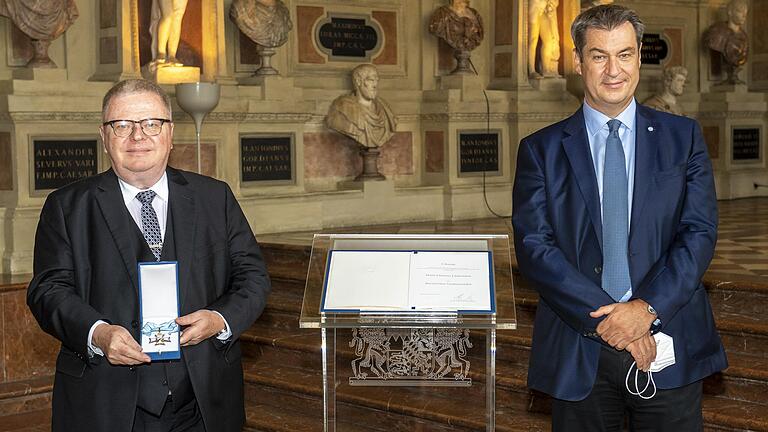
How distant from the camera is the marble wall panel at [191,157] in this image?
898cm

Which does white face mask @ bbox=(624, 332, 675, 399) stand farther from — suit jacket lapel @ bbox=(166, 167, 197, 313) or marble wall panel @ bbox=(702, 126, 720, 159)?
marble wall panel @ bbox=(702, 126, 720, 159)

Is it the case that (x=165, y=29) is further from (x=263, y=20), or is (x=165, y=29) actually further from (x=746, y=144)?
(x=746, y=144)

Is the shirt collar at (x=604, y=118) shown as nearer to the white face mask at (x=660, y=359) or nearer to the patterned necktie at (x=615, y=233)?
the patterned necktie at (x=615, y=233)

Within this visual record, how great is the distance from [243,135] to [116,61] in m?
1.27

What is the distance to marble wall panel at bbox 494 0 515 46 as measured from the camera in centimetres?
1118

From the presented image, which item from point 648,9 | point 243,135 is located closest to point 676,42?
point 648,9

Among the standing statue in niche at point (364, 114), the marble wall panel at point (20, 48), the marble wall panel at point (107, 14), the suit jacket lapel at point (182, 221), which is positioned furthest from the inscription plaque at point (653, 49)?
the suit jacket lapel at point (182, 221)

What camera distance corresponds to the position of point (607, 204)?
3191mm

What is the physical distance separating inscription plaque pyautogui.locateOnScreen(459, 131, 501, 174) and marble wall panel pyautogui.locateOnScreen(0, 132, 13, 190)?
449 cm

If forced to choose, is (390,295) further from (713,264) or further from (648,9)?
(648,9)

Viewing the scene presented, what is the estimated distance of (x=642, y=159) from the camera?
10.5ft

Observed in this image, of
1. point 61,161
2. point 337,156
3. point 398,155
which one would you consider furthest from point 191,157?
point 398,155

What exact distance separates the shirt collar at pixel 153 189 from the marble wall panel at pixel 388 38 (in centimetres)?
769

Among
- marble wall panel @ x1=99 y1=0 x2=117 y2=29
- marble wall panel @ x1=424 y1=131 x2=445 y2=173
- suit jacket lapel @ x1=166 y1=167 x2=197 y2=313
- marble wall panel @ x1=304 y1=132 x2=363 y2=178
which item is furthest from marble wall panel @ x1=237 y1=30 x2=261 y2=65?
suit jacket lapel @ x1=166 y1=167 x2=197 y2=313
